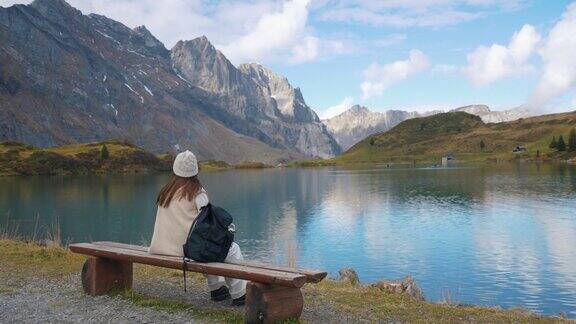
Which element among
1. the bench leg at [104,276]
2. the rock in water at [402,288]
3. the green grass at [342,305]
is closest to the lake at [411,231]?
the rock in water at [402,288]

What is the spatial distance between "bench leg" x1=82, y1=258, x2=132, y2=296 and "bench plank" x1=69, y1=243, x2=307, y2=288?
1.27 feet

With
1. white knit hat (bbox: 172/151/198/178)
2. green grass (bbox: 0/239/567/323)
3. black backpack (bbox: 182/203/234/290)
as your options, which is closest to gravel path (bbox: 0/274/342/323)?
green grass (bbox: 0/239/567/323)

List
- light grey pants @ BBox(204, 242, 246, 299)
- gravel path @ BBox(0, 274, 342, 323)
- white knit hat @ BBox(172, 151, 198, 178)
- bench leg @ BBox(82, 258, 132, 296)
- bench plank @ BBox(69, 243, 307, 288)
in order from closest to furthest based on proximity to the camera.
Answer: bench plank @ BBox(69, 243, 307, 288) → gravel path @ BBox(0, 274, 342, 323) → light grey pants @ BBox(204, 242, 246, 299) → white knit hat @ BBox(172, 151, 198, 178) → bench leg @ BBox(82, 258, 132, 296)

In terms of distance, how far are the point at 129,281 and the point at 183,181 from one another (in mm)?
4406

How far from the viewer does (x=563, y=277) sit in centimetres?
3650

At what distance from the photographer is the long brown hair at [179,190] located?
13688 mm

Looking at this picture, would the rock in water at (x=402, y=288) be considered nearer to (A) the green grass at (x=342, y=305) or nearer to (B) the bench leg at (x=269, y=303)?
(A) the green grass at (x=342, y=305)

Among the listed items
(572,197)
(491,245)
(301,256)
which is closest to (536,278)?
(491,245)

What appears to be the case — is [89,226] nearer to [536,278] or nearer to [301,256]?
[301,256]

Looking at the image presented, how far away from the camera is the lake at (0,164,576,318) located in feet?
118

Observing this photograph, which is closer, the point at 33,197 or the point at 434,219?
the point at 434,219

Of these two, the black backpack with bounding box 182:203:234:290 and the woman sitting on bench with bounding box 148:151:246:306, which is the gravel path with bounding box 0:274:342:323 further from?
the black backpack with bounding box 182:203:234:290

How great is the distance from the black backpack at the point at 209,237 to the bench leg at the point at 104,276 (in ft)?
12.4

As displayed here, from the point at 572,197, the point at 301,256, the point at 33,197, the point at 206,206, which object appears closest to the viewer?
the point at 206,206
